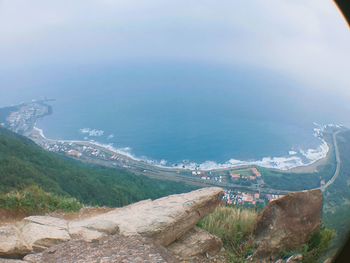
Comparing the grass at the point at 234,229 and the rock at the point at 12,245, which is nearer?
the rock at the point at 12,245

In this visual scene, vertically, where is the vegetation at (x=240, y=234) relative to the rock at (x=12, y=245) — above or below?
below

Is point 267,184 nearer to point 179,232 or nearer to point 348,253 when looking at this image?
point 179,232

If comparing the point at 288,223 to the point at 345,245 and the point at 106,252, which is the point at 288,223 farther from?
the point at 345,245

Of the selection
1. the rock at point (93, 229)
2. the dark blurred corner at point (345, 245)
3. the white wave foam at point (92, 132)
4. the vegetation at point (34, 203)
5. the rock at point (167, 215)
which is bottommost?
the white wave foam at point (92, 132)

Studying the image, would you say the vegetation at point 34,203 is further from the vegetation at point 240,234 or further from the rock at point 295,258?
the rock at point 295,258

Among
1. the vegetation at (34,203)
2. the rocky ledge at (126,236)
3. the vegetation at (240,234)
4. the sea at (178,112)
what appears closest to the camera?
the rocky ledge at (126,236)

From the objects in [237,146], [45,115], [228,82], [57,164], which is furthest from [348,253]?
[228,82]

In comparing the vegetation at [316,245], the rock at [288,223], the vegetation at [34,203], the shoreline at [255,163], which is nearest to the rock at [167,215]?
the rock at [288,223]

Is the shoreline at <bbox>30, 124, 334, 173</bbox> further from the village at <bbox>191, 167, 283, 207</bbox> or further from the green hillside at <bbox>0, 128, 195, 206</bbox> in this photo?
the green hillside at <bbox>0, 128, 195, 206</bbox>
